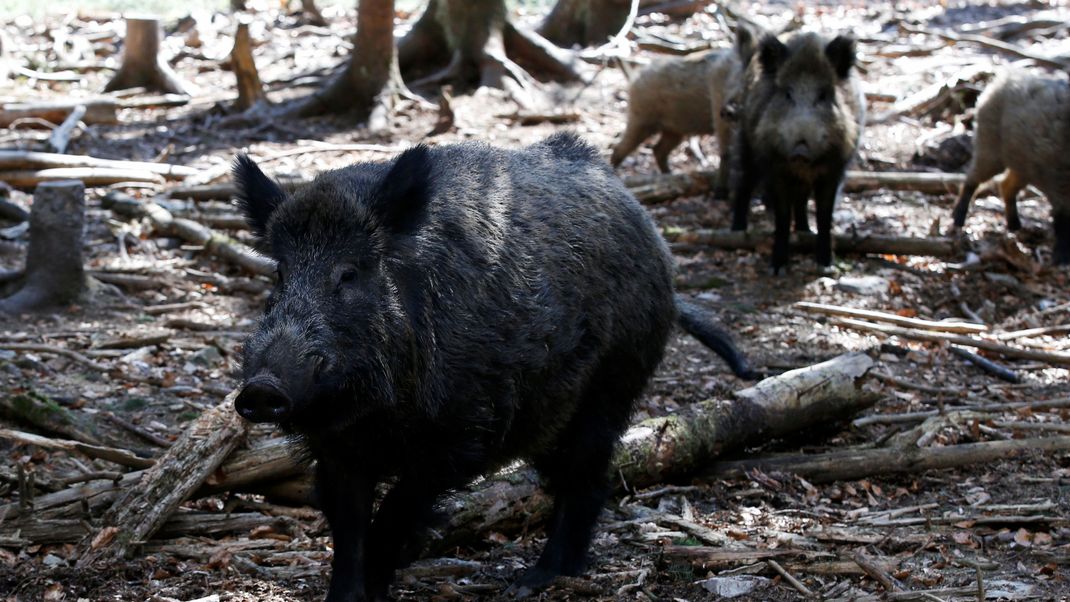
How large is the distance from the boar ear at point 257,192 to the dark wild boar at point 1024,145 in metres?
7.90

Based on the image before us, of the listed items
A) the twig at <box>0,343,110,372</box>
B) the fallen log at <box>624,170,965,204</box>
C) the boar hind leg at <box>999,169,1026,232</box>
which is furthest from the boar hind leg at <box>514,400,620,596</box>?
the boar hind leg at <box>999,169,1026,232</box>

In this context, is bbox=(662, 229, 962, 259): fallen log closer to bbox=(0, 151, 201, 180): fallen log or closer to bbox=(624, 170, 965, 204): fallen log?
bbox=(624, 170, 965, 204): fallen log

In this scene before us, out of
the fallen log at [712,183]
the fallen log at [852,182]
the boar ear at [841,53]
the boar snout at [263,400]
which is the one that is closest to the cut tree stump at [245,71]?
the fallen log at [712,183]

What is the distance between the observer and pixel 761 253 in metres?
9.92

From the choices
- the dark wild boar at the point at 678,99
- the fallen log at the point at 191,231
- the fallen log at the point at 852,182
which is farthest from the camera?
the dark wild boar at the point at 678,99

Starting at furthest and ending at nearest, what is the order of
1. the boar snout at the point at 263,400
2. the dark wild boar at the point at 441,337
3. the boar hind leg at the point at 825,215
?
the boar hind leg at the point at 825,215, the dark wild boar at the point at 441,337, the boar snout at the point at 263,400

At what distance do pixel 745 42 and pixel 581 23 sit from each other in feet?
20.9

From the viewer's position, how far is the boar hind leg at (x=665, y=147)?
12297 millimetres

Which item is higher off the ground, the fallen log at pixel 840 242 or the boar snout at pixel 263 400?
the boar snout at pixel 263 400

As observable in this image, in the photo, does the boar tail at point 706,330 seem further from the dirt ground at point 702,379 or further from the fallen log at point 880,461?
the fallen log at point 880,461

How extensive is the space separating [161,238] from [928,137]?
7.84 metres

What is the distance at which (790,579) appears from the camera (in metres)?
4.34

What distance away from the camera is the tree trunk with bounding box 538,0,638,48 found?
16.7 metres

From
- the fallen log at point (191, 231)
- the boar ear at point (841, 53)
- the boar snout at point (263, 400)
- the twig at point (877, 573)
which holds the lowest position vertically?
the fallen log at point (191, 231)
